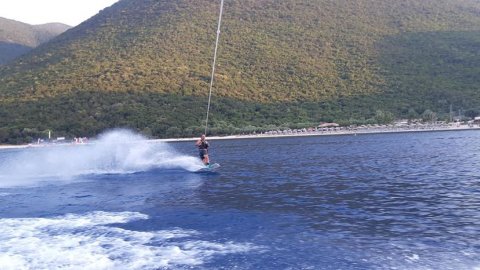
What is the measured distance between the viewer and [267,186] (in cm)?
2562

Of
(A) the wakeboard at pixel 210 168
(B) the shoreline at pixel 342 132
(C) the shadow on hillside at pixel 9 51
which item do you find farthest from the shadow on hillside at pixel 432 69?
(C) the shadow on hillside at pixel 9 51

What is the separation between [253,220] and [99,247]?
529 centimetres

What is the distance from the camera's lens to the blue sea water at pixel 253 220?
12719mm

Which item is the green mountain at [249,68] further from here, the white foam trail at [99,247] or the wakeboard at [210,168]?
the white foam trail at [99,247]

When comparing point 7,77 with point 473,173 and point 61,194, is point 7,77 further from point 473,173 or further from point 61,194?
point 473,173

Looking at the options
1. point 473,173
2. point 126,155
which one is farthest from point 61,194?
point 473,173

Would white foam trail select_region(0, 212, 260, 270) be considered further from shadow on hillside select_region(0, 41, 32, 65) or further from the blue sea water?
shadow on hillside select_region(0, 41, 32, 65)

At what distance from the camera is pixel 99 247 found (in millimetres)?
14250

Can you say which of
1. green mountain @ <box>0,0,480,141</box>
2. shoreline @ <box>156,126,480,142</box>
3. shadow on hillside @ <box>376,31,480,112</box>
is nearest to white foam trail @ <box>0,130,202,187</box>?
shoreline @ <box>156,126,480,142</box>

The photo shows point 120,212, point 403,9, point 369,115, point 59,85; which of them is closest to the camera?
point 120,212

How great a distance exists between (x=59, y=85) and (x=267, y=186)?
77138 mm

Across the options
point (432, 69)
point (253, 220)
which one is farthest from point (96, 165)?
point (432, 69)

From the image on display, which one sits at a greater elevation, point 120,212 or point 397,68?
point 397,68

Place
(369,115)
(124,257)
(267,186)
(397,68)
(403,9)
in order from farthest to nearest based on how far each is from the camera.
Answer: (403,9) → (397,68) → (369,115) → (267,186) → (124,257)
